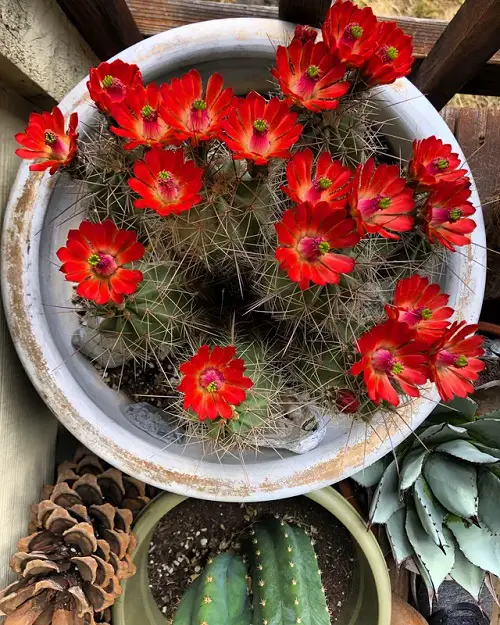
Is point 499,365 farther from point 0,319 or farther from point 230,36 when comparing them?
point 0,319

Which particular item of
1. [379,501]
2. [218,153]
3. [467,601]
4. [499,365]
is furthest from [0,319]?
[467,601]

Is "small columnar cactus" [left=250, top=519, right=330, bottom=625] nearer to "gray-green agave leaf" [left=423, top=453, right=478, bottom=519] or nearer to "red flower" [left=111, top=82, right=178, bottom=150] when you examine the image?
"gray-green agave leaf" [left=423, top=453, right=478, bottom=519]

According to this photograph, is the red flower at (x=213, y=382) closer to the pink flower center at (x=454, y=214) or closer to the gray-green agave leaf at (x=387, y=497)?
the pink flower center at (x=454, y=214)

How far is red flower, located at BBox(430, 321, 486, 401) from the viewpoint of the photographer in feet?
1.74

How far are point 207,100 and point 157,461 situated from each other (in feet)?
1.53

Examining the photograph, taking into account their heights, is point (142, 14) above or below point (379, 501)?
above

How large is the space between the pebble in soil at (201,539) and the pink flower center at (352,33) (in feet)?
2.57

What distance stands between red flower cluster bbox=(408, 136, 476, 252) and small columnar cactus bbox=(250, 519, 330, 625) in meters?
0.55

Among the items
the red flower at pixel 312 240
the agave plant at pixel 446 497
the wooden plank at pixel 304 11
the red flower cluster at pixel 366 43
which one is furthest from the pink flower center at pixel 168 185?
Result: the agave plant at pixel 446 497

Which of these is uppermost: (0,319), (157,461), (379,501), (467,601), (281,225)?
(281,225)

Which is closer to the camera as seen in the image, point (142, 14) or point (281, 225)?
point (281, 225)

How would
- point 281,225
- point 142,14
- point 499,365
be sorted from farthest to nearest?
point 499,365
point 142,14
point 281,225

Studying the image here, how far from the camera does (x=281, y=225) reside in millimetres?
481

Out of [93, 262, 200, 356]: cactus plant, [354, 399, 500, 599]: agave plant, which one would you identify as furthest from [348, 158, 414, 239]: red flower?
[354, 399, 500, 599]: agave plant
